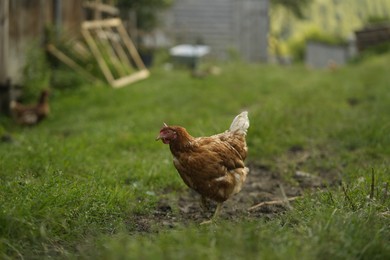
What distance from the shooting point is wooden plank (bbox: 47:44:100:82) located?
40.1 ft

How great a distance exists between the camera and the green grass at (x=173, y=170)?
2869 millimetres

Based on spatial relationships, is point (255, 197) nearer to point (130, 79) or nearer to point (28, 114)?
point (28, 114)

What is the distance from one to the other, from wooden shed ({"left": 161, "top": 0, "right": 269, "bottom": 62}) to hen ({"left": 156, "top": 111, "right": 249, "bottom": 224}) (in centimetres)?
1998

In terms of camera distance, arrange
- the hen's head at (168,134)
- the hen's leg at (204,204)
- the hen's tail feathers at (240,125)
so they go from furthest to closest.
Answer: the hen's tail feathers at (240,125) → the hen's leg at (204,204) → the hen's head at (168,134)

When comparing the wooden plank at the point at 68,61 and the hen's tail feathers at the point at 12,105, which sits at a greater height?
the wooden plank at the point at 68,61

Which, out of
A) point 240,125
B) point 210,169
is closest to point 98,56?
point 240,125

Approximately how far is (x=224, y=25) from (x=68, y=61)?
44.9 feet

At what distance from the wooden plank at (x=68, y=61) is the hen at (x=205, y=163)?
848cm

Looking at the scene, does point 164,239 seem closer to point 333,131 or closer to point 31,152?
point 31,152

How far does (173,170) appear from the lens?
18.8 feet

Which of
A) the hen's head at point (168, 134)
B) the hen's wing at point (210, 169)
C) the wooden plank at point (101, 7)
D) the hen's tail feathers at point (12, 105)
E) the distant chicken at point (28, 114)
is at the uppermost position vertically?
the wooden plank at point (101, 7)

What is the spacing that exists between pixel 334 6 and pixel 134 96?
32915mm

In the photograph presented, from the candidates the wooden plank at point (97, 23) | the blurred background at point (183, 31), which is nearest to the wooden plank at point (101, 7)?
the blurred background at point (183, 31)

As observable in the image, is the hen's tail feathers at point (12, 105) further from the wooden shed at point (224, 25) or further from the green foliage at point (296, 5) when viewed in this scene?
the green foliage at point (296, 5)
